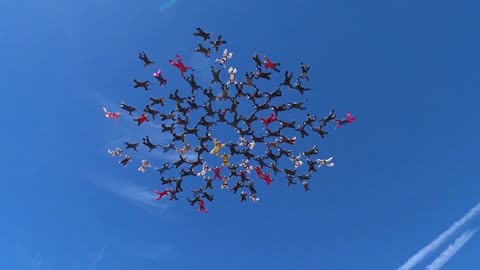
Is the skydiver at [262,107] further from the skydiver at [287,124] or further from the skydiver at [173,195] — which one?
the skydiver at [173,195]

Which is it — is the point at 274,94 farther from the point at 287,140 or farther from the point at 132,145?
the point at 132,145

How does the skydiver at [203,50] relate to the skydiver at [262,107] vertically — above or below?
above

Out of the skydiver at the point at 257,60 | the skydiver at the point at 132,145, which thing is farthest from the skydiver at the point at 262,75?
the skydiver at the point at 132,145

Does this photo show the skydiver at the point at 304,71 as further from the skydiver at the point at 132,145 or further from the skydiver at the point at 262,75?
the skydiver at the point at 132,145

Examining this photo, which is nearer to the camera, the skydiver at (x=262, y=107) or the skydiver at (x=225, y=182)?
the skydiver at (x=262, y=107)

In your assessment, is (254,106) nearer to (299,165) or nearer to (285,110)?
(285,110)

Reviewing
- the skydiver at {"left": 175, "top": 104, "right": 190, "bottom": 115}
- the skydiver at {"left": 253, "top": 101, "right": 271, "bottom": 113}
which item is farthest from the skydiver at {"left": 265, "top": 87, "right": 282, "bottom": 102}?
the skydiver at {"left": 175, "top": 104, "right": 190, "bottom": 115}

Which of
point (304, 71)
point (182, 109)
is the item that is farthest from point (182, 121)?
point (304, 71)

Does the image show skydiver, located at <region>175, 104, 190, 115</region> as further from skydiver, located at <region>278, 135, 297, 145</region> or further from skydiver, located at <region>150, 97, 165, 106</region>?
skydiver, located at <region>278, 135, 297, 145</region>

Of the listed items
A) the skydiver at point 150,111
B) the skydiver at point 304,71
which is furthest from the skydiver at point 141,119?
the skydiver at point 304,71

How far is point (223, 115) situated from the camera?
99.9ft

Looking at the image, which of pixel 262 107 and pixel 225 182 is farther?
pixel 225 182

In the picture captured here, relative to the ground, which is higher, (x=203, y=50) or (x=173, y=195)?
(x=203, y=50)

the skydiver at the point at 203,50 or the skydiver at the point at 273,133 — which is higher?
the skydiver at the point at 203,50
